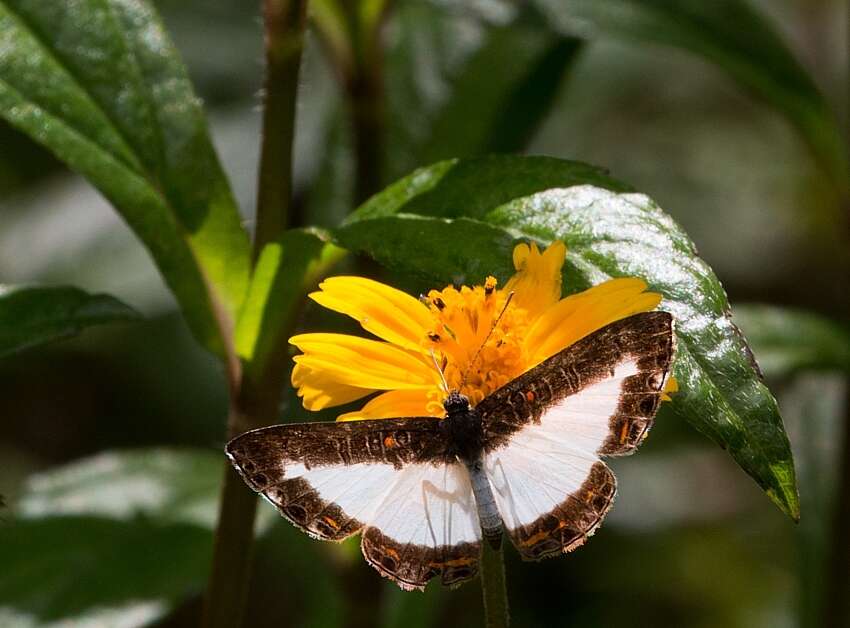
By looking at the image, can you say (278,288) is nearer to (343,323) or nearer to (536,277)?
(536,277)

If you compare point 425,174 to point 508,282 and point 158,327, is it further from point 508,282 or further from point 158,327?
point 158,327

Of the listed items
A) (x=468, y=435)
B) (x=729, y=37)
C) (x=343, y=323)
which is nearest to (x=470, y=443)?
(x=468, y=435)

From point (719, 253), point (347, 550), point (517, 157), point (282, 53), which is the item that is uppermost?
point (719, 253)

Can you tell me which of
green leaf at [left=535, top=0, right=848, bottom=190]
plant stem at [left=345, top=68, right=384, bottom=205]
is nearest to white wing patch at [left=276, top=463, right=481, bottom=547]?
plant stem at [left=345, top=68, right=384, bottom=205]

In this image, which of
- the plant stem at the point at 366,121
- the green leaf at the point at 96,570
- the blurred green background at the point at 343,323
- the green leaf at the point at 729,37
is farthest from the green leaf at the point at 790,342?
the green leaf at the point at 96,570

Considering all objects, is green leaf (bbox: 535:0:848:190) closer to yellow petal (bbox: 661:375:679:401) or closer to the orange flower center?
the orange flower center

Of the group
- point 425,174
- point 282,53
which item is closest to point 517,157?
point 425,174
